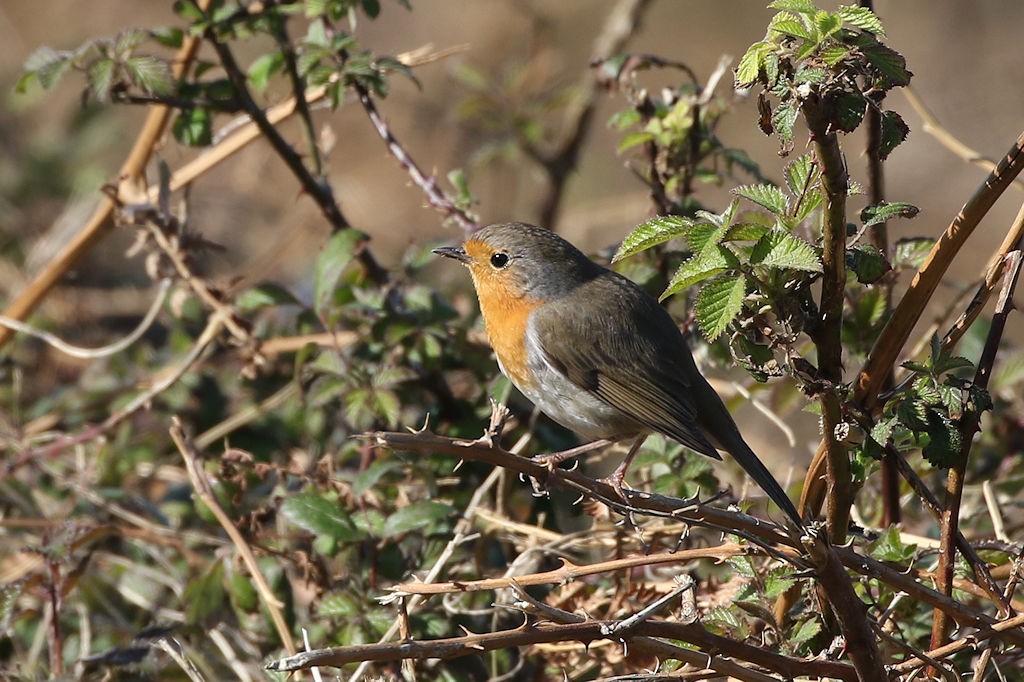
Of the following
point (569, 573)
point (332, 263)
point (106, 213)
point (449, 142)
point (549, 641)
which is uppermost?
Result: point (449, 142)

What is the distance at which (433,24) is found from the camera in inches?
327

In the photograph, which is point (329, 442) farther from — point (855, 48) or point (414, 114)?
point (414, 114)

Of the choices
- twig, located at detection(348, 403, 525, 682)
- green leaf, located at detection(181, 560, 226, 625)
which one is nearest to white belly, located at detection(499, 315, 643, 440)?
twig, located at detection(348, 403, 525, 682)

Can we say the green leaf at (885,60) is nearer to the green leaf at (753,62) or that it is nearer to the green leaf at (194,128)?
the green leaf at (753,62)

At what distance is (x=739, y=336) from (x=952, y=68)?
6208 mm

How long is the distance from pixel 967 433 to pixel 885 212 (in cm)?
39

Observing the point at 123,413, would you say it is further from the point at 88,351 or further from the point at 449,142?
the point at 449,142

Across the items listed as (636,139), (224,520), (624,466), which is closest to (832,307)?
(624,466)

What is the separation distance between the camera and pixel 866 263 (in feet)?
6.08

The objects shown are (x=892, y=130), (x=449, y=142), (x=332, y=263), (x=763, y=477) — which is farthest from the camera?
(x=449, y=142)

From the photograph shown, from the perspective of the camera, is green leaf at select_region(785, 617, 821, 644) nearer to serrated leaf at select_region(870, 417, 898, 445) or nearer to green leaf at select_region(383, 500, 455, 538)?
serrated leaf at select_region(870, 417, 898, 445)

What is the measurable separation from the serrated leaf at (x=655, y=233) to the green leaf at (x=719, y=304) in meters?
0.11

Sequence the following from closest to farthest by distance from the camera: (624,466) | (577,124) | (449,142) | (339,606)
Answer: (339,606), (624,466), (577,124), (449,142)

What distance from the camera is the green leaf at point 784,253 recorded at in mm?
1688
